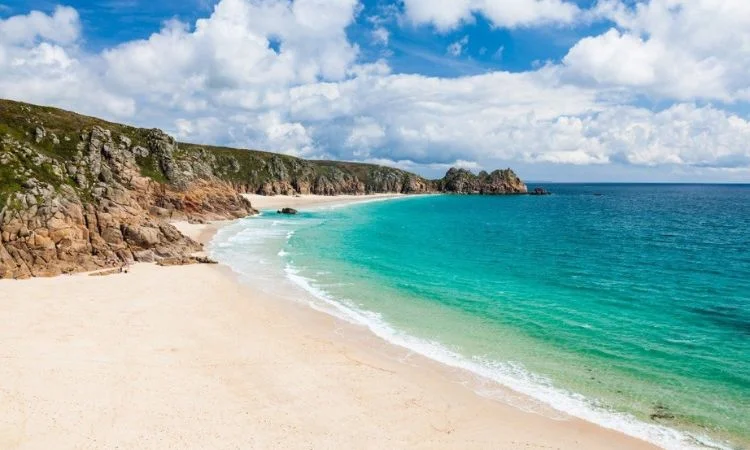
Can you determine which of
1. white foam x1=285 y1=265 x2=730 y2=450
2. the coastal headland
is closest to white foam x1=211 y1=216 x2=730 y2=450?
white foam x1=285 y1=265 x2=730 y2=450

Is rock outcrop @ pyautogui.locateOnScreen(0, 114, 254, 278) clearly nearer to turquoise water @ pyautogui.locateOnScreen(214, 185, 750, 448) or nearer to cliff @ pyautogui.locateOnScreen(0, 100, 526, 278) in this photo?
cliff @ pyautogui.locateOnScreen(0, 100, 526, 278)

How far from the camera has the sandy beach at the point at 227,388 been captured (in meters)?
15.8

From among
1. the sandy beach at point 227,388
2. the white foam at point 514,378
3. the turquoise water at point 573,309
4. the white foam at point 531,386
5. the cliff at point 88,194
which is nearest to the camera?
the sandy beach at point 227,388

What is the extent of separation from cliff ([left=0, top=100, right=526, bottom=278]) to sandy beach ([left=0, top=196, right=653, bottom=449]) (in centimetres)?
814

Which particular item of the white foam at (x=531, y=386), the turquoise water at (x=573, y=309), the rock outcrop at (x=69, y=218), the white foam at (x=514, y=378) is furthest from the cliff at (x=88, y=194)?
the white foam at (x=531, y=386)

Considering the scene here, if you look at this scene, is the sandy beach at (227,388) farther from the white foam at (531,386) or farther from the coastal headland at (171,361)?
the white foam at (531,386)

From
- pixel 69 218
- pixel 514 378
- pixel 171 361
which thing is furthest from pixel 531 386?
pixel 69 218

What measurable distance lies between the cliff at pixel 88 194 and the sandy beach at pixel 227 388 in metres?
8.14

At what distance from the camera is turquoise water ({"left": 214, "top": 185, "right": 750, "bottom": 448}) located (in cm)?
1919

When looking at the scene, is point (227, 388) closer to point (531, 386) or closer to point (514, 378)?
point (514, 378)

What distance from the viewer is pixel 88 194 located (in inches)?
1716

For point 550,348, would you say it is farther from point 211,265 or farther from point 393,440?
point 211,265

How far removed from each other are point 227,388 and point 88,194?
33452 millimetres

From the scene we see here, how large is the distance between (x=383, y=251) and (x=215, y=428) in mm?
39357
